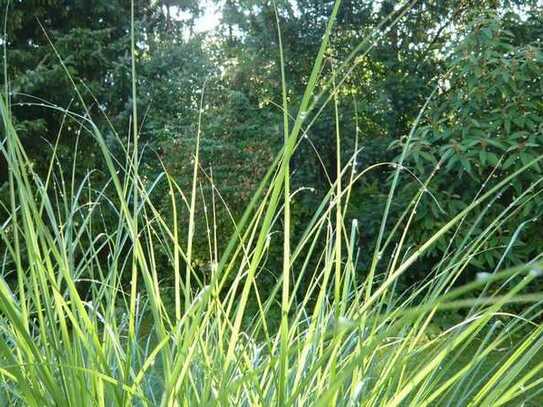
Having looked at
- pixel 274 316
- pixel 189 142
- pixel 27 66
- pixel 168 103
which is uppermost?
pixel 27 66

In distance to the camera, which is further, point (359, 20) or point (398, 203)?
point (359, 20)

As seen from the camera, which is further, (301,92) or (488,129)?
(301,92)

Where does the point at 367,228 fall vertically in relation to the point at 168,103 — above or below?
below

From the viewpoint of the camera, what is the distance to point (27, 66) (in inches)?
248

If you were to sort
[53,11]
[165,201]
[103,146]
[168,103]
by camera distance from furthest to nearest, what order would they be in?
[53,11]
[168,103]
[165,201]
[103,146]

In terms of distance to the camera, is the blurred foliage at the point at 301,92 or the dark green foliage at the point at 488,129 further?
the blurred foliage at the point at 301,92

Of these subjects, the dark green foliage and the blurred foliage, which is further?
the blurred foliage

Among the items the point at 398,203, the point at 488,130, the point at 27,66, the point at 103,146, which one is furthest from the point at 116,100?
the point at 103,146

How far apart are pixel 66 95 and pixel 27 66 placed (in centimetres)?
51

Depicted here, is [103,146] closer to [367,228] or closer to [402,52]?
[367,228]

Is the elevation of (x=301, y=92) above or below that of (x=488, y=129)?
above

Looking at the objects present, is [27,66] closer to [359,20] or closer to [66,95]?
[66,95]

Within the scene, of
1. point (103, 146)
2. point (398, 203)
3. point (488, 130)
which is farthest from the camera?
point (398, 203)

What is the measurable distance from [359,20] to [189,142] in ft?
6.13
